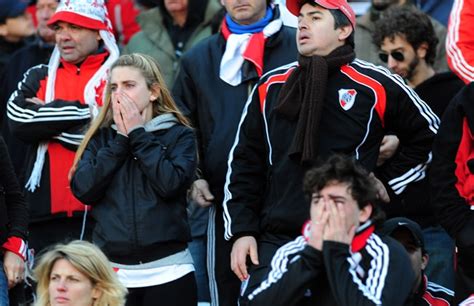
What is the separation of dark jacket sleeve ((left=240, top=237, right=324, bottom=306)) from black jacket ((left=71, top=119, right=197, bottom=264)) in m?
0.98

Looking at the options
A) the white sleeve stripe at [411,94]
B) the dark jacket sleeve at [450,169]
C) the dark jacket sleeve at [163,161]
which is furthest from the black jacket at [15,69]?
the dark jacket sleeve at [450,169]

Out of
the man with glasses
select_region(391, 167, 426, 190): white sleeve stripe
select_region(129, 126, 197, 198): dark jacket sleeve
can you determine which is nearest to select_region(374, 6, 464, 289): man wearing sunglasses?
select_region(391, 167, 426, 190): white sleeve stripe

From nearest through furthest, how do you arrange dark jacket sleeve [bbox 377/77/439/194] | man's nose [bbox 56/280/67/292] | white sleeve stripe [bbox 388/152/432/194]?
man's nose [bbox 56/280/67/292] < dark jacket sleeve [bbox 377/77/439/194] < white sleeve stripe [bbox 388/152/432/194]

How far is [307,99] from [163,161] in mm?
937

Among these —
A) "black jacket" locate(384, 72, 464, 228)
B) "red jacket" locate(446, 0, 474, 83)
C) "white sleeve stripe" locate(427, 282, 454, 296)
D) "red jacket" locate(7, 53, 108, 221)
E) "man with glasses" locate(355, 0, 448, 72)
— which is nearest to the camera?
"red jacket" locate(446, 0, 474, 83)

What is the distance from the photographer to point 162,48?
9.61 metres

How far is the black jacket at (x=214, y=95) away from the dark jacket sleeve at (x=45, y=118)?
619 mm

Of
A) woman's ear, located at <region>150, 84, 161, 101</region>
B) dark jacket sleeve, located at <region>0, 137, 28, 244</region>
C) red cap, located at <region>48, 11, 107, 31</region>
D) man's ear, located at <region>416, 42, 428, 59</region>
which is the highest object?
red cap, located at <region>48, 11, 107, 31</region>

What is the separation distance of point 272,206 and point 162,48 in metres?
3.35

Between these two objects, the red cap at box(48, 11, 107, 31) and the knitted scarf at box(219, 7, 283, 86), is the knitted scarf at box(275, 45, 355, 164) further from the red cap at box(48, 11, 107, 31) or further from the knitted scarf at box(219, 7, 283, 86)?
the red cap at box(48, 11, 107, 31)

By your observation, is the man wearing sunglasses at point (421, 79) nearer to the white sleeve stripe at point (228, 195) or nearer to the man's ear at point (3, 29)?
the white sleeve stripe at point (228, 195)

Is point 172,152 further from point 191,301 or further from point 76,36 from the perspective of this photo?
point 76,36

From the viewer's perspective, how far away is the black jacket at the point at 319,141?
6477 mm

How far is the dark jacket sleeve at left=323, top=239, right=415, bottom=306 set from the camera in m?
5.68
